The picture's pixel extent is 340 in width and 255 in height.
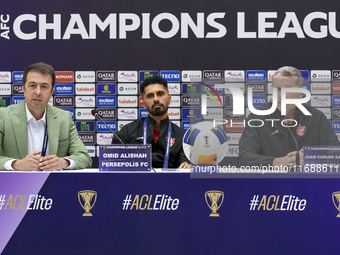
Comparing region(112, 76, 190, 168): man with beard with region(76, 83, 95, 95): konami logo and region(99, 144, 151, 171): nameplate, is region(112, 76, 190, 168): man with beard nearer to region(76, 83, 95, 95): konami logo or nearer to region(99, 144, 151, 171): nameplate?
region(99, 144, 151, 171): nameplate

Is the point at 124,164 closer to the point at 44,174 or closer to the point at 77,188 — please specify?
the point at 77,188

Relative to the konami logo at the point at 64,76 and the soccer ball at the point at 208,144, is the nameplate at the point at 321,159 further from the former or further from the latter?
the konami logo at the point at 64,76

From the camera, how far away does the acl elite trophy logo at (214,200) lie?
1.68 m

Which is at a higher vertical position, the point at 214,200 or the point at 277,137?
the point at 277,137

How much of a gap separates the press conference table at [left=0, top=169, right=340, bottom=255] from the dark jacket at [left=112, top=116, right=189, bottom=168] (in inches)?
35.9

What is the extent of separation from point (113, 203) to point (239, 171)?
66 cm

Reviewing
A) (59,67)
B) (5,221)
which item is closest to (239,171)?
(5,221)

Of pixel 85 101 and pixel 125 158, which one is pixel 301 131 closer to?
pixel 125 158

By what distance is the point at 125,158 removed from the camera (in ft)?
5.90

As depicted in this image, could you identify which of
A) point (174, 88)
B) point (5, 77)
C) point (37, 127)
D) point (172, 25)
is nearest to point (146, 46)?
point (172, 25)

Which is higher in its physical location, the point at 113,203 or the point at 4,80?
the point at 4,80

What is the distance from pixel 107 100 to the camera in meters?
3.84

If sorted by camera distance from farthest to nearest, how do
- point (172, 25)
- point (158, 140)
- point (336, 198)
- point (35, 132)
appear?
point (172, 25)
point (158, 140)
point (35, 132)
point (336, 198)

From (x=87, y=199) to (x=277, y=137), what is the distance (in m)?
1.05
